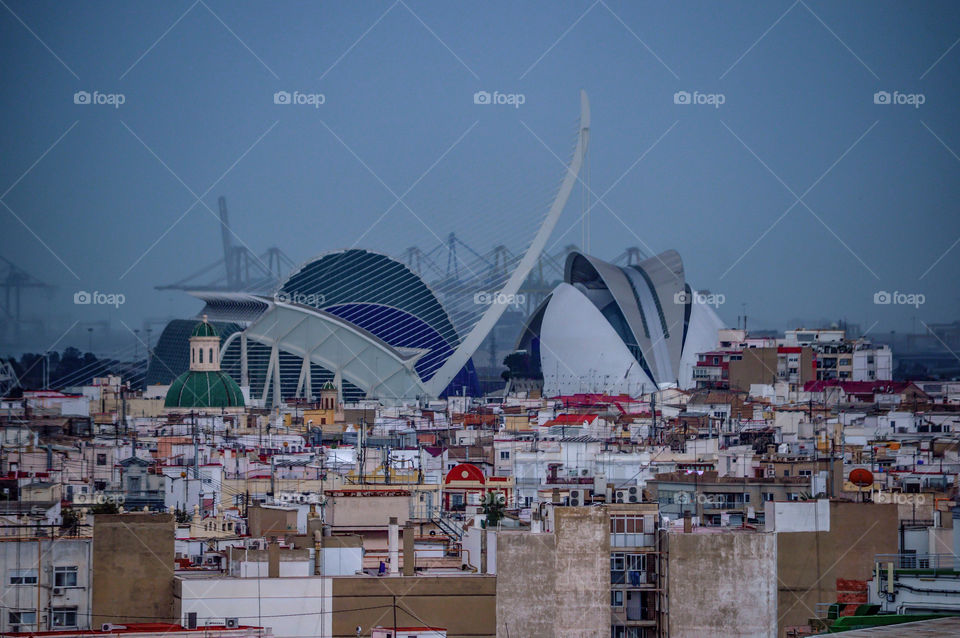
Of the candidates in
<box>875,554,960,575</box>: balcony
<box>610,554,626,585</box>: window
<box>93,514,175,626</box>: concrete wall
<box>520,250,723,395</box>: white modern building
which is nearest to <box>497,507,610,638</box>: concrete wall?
<box>610,554,626,585</box>: window

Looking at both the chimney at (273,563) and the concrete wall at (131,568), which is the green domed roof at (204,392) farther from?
the chimney at (273,563)

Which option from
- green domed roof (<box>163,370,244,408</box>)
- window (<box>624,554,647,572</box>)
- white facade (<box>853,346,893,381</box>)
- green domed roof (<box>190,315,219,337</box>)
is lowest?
window (<box>624,554,647,572</box>)

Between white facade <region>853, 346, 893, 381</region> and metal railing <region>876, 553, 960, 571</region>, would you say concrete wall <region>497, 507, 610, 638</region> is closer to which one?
metal railing <region>876, 553, 960, 571</region>

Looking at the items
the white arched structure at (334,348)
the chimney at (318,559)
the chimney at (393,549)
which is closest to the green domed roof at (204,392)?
the white arched structure at (334,348)

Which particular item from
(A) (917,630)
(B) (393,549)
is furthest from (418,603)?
(A) (917,630)

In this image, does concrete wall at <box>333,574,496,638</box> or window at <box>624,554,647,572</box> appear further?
window at <box>624,554,647,572</box>

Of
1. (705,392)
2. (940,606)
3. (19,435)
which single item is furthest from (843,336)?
(940,606)
